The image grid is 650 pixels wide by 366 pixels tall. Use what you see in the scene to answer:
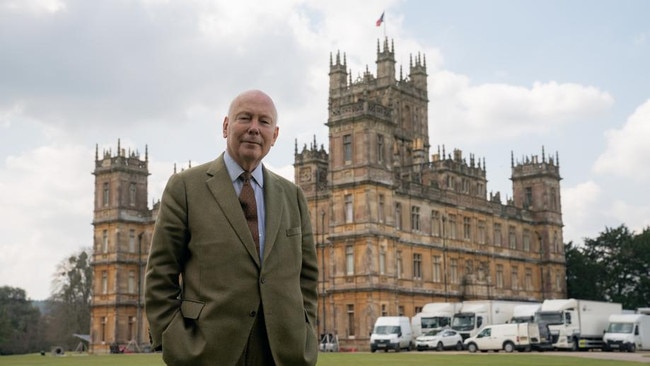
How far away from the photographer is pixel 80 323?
240 feet

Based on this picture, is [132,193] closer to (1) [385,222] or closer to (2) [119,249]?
(2) [119,249]

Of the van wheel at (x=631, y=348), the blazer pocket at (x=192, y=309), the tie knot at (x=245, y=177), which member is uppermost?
the tie knot at (x=245, y=177)

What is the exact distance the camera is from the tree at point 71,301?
72.8 meters

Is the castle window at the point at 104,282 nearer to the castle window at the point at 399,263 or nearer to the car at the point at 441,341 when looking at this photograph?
the castle window at the point at 399,263

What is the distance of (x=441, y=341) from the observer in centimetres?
4103

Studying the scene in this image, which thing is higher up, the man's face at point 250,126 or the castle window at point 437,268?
the castle window at point 437,268

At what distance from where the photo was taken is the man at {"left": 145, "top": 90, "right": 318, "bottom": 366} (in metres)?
3.68

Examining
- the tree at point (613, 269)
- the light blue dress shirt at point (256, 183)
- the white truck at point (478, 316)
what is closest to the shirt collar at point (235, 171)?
the light blue dress shirt at point (256, 183)

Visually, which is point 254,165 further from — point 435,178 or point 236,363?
point 435,178

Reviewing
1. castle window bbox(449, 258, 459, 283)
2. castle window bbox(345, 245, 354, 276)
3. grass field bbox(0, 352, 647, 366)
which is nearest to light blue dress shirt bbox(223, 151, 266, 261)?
grass field bbox(0, 352, 647, 366)

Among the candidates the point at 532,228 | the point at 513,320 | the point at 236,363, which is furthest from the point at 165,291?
the point at 532,228

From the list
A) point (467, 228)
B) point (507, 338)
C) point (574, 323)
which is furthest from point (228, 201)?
point (467, 228)

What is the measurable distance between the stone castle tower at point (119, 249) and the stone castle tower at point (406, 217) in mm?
14671

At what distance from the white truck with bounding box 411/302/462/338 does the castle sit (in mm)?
1864
